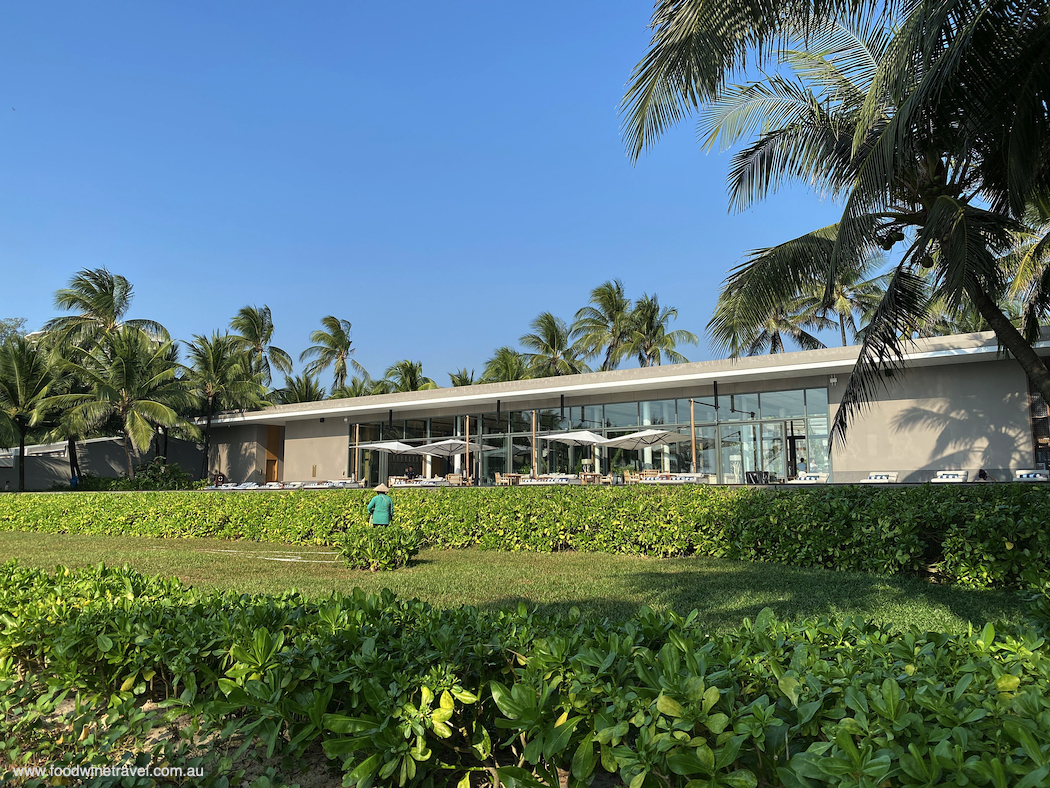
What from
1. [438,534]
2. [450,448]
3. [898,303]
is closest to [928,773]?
[898,303]

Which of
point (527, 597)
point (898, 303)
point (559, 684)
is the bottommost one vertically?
point (527, 597)

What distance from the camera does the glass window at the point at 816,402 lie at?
19047 mm

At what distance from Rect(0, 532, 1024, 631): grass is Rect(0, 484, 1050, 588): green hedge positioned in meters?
0.41

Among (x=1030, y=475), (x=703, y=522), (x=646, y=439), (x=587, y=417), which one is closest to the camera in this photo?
(x=703, y=522)

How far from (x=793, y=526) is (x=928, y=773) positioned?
772 centimetres

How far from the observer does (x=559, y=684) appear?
2.20 metres

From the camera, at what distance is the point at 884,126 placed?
8.27m

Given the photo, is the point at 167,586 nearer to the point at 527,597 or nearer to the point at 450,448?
the point at 527,597

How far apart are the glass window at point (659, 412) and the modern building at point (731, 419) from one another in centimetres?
4

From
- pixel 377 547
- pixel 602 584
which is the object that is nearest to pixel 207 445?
pixel 377 547

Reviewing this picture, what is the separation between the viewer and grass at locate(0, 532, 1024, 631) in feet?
19.4

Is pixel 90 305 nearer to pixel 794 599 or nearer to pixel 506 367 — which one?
pixel 506 367

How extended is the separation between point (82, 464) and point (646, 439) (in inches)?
1133

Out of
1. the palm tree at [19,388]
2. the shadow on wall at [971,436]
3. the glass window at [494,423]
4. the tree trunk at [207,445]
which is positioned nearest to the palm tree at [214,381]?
the tree trunk at [207,445]
